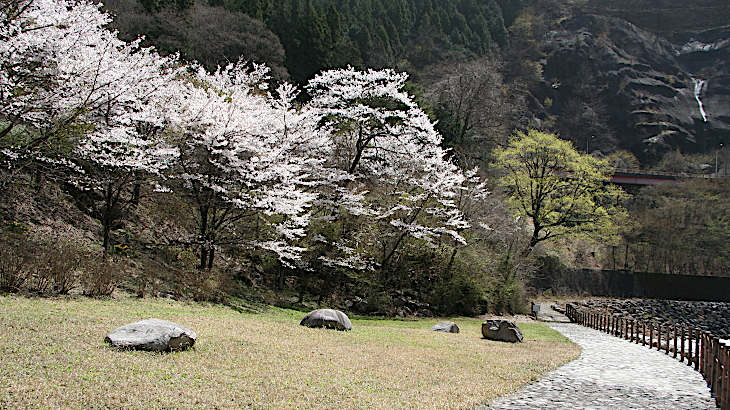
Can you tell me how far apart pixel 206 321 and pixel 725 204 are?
148 ft

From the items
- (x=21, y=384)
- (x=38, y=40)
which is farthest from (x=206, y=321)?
(x=38, y=40)

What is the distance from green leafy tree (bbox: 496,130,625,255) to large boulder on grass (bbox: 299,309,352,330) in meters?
22.1

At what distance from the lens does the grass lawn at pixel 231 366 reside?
5844 millimetres

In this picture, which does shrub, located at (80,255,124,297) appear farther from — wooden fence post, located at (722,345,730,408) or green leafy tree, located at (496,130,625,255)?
green leafy tree, located at (496,130,625,255)

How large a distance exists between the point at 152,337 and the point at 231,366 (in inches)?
50.5

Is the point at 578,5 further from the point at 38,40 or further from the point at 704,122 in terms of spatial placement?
the point at 38,40

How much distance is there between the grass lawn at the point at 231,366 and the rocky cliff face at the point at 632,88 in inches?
2985

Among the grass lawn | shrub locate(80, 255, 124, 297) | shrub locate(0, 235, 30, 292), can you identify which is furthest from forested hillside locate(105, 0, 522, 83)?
the grass lawn

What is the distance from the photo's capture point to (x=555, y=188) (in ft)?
109

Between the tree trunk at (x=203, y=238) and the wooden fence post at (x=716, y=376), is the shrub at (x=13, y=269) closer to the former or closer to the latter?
the tree trunk at (x=203, y=238)

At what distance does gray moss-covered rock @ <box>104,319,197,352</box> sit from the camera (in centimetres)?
760

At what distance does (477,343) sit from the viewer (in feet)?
45.9

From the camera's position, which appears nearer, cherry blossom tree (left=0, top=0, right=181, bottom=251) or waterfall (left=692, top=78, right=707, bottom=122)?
cherry blossom tree (left=0, top=0, right=181, bottom=251)

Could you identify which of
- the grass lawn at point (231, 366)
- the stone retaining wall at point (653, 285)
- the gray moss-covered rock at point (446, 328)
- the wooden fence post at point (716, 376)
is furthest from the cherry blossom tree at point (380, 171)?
the stone retaining wall at point (653, 285)
